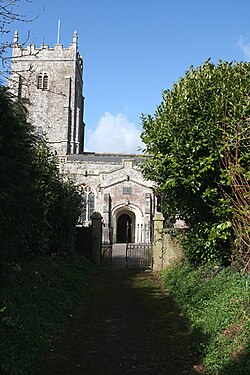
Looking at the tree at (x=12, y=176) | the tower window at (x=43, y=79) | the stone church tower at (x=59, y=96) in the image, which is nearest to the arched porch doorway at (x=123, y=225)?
the stone church tower at (x=59, y=96)

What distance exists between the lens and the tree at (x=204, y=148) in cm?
941

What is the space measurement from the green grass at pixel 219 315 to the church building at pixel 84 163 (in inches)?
725

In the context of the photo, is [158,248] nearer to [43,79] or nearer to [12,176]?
[12,176]

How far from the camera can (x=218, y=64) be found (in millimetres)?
11219

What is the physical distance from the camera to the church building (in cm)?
3684

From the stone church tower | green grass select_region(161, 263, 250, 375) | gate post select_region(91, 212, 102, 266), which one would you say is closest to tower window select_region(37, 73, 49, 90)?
the stone church tower

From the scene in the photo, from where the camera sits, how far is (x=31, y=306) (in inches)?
302

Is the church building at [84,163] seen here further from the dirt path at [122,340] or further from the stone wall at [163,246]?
the dirt path at [122,340]

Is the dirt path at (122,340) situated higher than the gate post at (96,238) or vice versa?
the gate post at (96,238)

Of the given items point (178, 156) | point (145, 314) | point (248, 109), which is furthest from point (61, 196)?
point (248, 109)

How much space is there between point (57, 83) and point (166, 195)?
135ft

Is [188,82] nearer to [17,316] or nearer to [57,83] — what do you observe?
[17,316]

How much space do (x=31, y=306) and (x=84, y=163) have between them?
3449 centimetres

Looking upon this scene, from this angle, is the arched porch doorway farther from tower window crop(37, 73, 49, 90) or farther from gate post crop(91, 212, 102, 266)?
tower window crop(37, 73, 49, 90)
